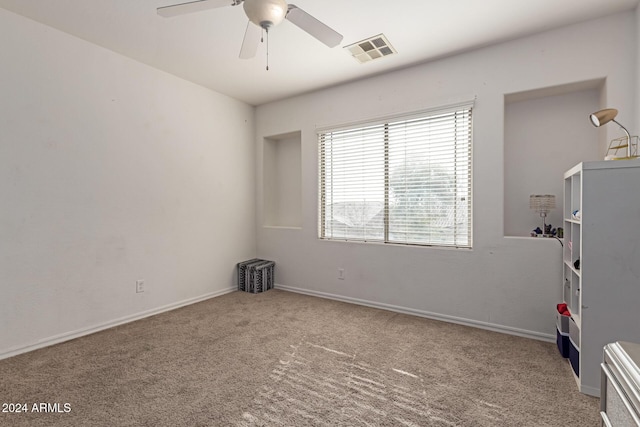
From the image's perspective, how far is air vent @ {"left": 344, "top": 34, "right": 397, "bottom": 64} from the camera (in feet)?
9.01

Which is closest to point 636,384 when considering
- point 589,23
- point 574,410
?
point 574,410

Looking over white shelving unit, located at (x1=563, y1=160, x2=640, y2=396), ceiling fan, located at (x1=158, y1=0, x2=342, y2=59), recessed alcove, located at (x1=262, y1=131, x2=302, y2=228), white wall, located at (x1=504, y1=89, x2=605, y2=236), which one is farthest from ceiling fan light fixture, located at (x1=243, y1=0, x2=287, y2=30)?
recessed alcove, located at (x1=262, y1=131, x2=302, y2=228)

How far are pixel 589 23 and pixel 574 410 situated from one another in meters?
2.87

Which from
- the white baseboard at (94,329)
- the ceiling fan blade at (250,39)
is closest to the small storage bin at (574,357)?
the ceiling fan blade at (250,39)

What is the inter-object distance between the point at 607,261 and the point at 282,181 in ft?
12.4

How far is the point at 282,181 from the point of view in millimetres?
4680

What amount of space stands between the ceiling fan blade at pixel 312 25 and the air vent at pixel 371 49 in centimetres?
89

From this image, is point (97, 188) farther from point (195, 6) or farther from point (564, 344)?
point (564, 344)

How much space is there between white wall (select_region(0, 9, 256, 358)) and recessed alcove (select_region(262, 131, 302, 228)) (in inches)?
27.7

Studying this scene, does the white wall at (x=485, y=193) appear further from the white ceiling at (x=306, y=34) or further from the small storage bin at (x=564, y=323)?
the small storage bin at (x=564, y=323)

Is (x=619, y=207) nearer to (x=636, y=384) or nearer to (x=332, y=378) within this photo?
(x=636, y=384)

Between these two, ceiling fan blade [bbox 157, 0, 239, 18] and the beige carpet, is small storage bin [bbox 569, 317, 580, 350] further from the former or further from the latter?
ceiling fan blade [bbox 157, 0, 239, 18]

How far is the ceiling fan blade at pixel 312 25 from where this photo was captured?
71.6 inches

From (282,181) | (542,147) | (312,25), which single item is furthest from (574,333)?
(282,181)
